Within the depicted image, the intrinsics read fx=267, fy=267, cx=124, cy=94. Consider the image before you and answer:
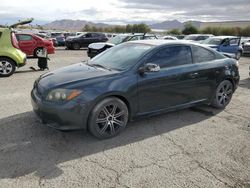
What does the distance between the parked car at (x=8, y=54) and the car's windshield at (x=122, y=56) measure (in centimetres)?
492

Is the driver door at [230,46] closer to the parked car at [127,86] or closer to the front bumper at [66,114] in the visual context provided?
the parked car at [127,86]

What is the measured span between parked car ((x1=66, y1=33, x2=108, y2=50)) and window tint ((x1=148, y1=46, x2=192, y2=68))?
19546 millimetres

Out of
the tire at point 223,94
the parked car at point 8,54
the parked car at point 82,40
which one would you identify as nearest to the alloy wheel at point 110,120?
the tire at point 223,94

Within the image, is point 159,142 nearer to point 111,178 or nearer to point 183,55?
point 111,178

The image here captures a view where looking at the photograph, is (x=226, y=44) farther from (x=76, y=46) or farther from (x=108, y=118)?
(x=108, y=118)

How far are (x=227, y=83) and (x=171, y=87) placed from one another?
1804 mm

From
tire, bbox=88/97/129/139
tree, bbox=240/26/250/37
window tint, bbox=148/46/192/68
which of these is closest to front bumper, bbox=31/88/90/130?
tire, bbox=88/97/129/139

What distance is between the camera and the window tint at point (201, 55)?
5.33 metres

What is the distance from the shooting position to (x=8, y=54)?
8.92 metres

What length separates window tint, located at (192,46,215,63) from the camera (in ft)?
17.5

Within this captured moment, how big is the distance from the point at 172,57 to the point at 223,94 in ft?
5.80

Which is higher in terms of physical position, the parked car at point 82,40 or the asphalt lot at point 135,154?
the parked car at point 82,40

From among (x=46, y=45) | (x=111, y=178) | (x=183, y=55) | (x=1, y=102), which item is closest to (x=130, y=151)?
(x=111, y=178)

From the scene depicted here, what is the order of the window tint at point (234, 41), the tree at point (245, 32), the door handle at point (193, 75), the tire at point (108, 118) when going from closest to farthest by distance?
the tire at point (108, 118) < the door handle at point (193, 75) < the window tint at point (234, 41) < the tree at point (245, 32)
